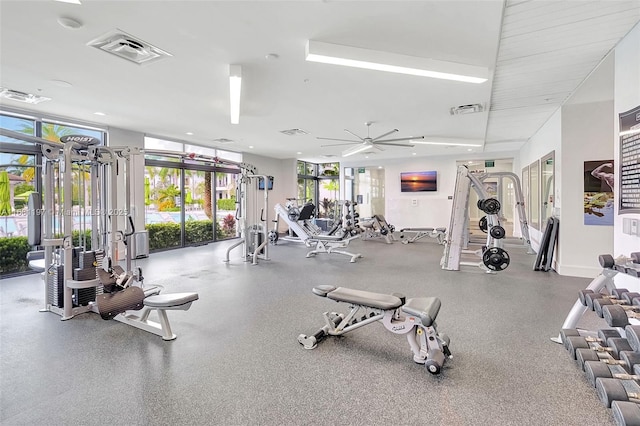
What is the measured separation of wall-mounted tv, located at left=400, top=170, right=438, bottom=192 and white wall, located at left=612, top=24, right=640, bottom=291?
24.9 ft

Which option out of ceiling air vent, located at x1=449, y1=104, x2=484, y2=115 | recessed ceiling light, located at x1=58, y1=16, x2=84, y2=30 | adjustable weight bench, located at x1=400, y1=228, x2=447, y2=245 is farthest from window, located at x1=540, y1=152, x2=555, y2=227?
recessed ceiling light, located at x1=58, y1=16, x2=84, y2=30

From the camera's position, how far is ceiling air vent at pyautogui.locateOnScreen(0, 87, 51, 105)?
13.9 ft

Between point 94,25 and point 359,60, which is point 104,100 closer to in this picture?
point 94,25

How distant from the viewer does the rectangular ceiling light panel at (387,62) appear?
2898mm

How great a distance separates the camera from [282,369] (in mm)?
2256

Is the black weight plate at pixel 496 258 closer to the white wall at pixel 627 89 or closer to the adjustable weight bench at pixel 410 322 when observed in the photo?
the white wall at pixel 627 89

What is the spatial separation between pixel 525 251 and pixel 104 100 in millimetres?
8791

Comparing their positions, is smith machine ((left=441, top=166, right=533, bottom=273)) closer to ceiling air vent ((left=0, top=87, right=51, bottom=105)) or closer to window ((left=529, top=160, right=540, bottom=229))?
window ((left=529, top=160, right=540, bottom=229))

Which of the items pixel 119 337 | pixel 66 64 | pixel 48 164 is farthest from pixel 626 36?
pixel 48 164

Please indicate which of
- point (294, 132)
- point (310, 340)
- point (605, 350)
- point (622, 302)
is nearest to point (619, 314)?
point (622, 302)

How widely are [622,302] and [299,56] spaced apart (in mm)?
3324

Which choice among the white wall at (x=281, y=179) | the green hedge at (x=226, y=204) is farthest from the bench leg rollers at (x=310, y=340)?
the white wall at (x=281, y=179)

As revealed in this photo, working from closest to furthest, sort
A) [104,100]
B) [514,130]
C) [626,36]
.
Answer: [626,36] → [104,100] → [514,130]

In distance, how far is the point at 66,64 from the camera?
11.2 ft
